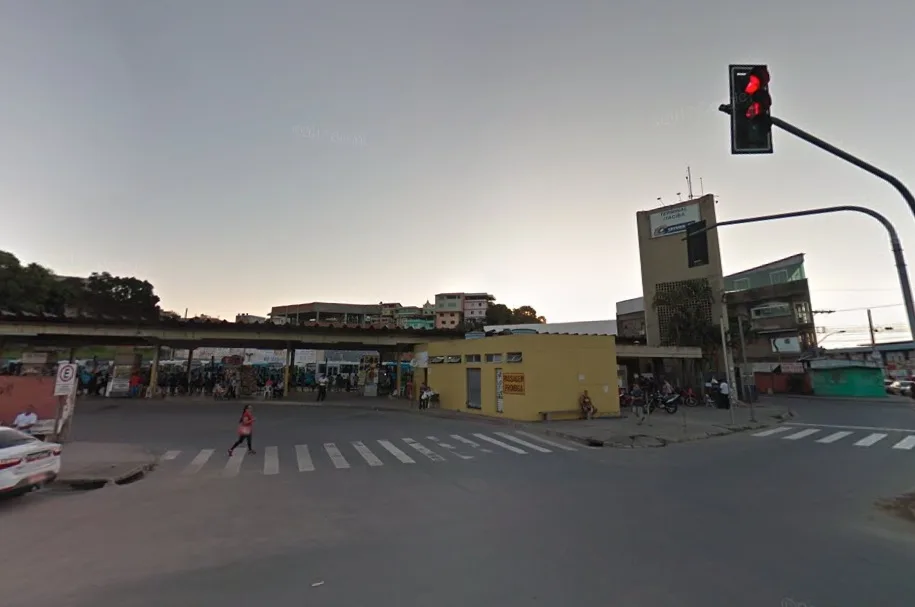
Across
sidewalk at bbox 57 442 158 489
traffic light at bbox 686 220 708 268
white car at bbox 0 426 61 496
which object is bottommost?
sidewalk at bbox 57 442 158 489

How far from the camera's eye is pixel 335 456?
45.8 ft

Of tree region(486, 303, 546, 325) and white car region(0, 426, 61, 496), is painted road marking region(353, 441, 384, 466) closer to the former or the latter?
white car region(0, 426, 61, 496)

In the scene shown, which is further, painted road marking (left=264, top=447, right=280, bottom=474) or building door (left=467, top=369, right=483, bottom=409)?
building door (left=467, top=369, right=483, bottom=409)

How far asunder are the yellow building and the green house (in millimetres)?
34074

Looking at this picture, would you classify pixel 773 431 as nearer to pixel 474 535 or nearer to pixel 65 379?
pixel 474 535

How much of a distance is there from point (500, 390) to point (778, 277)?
4879 cm

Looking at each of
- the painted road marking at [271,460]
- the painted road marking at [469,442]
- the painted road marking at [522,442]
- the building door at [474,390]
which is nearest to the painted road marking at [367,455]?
the painted road marking at [271,460]

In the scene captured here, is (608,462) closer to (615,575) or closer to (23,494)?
(615,575)

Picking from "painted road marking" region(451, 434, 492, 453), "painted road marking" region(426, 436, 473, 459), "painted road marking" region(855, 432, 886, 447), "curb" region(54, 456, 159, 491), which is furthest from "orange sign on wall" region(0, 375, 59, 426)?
"painted road marking" region(855, 432, 886, 447)

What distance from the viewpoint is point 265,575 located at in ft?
18.0

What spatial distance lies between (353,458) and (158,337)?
1199 inches

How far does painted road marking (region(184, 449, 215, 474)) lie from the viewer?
12.2 metres

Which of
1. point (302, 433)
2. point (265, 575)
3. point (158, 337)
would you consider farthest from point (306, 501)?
point (158, 337)

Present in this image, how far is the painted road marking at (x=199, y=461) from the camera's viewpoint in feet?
39.9
